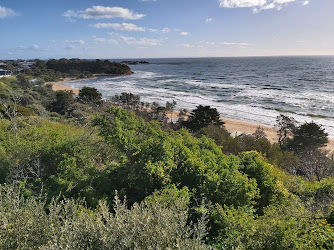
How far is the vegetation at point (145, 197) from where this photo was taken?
4051 millimetres

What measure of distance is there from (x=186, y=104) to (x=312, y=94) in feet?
92.9

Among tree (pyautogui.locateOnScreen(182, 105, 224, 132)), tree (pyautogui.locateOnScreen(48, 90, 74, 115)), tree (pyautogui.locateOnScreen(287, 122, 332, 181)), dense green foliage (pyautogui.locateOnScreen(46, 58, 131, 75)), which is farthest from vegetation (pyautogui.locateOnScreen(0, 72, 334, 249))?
dense green foliage (pyautogui.locateOnScreen(46, 58, 131, 75))

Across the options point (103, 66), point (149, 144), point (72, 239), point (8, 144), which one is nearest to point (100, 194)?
point (149, 144)

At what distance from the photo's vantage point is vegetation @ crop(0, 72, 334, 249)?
4.05 m

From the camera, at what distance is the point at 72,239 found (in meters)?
3.82

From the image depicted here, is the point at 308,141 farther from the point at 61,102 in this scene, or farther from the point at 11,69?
the point at 11,69

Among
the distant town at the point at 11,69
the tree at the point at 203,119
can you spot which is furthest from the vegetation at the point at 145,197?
the distant town at the point at 11,69

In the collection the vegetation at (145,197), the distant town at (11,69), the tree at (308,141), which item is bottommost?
the tree at (308,141)

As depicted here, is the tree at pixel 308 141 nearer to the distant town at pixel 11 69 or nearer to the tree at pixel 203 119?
the tree at pixel 203 119

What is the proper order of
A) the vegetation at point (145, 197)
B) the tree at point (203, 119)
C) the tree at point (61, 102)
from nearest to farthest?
the vegetation at point (145, 197) < the tree at point (203, 119) < the tree at point (61, 102)

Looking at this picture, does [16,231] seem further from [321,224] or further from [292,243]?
[321,224]

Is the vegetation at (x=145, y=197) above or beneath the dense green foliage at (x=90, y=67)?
beneath

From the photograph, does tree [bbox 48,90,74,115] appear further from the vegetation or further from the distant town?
the distant town

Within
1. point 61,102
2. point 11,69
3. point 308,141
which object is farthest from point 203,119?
point 11,69
